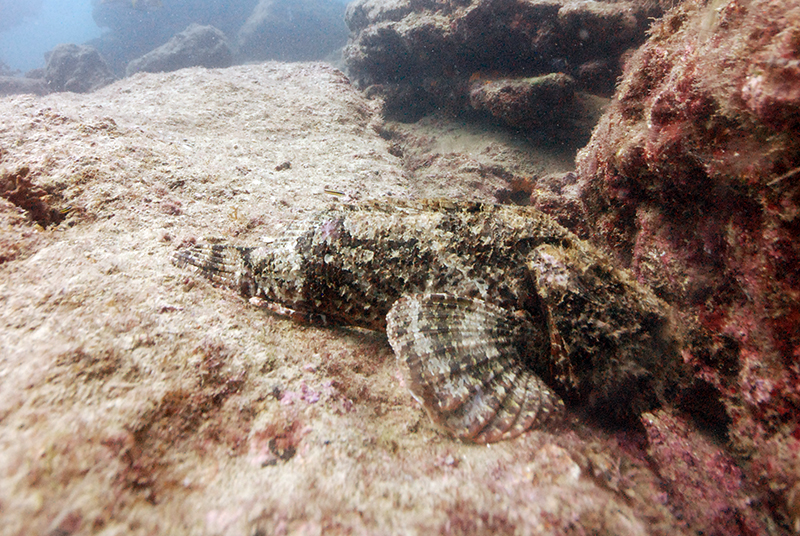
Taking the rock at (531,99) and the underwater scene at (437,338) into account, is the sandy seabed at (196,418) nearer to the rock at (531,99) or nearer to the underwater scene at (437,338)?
the underwater scene at (437,338)

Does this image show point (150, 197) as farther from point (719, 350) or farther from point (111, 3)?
point (111, 3)

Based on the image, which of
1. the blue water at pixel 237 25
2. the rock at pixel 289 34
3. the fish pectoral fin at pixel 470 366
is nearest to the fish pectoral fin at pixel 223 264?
the fish pectoral fin at pixel 470 366

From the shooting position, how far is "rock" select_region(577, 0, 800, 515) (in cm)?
155

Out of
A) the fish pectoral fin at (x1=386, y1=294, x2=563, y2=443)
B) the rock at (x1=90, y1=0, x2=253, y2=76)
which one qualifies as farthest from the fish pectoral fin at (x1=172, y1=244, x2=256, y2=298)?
the rock at (x1=90, y1=0, x2=253, y2=76)

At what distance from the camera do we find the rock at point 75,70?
18.7 meters

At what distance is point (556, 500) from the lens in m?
1.52

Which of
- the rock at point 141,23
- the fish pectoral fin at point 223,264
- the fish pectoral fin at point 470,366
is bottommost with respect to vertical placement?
the fish pectoral fin at point 470,366

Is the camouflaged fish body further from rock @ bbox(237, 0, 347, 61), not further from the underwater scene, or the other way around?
Result: rock @ bbox(237, 0, 347, 61)

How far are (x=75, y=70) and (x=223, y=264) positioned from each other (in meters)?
25.9

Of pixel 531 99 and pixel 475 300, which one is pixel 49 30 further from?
pixel 475 300

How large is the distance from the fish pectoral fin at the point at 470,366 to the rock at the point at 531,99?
582cm

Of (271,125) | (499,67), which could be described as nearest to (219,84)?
(271,125)

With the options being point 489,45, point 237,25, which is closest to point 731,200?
point 489,45

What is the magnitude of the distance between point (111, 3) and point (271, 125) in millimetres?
41694
